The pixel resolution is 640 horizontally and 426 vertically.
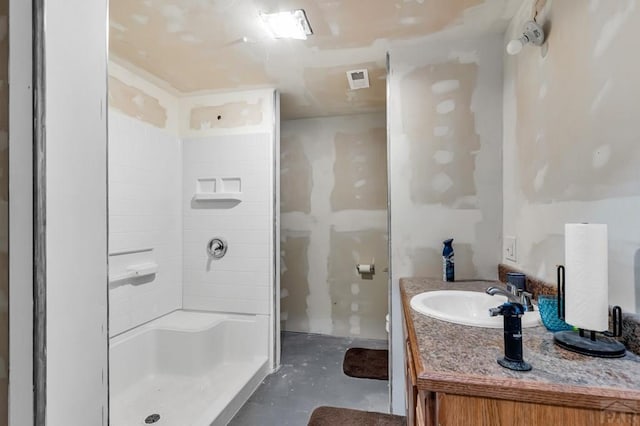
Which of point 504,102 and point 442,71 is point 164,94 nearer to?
point 442,71

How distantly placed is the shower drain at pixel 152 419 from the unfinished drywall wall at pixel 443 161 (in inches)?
58.6

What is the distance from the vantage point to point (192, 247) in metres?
2.86

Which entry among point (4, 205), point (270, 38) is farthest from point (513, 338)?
point (270, 38)

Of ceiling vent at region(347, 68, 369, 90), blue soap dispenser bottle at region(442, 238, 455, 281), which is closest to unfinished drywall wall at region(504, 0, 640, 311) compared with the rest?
blue soap dispenser bottle at region(442, 238, 455, 281)

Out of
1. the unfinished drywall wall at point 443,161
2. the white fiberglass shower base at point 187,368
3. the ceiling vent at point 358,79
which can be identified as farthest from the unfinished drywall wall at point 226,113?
the white fiberglass shower base at point 187,368

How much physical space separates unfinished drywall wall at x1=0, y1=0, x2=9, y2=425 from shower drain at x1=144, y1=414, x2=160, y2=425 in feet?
4.40

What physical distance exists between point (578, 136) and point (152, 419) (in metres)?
2.62

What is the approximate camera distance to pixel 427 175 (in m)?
2.00

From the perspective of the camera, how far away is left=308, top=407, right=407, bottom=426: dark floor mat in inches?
72.8

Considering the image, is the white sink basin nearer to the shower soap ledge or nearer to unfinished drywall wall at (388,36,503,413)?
unfinished drywall wall at (388,36,503,413)

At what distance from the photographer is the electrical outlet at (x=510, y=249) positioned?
1729mm

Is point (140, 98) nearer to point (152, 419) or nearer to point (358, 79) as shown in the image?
point (358, 79)

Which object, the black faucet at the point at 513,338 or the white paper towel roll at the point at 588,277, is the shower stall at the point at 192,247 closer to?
the black faucet at the point at 513,338

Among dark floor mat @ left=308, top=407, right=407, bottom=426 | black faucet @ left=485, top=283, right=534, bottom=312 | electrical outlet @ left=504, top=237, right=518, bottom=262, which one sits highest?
electrical outlet @ left=504, top=237, right=518, bottom=262
